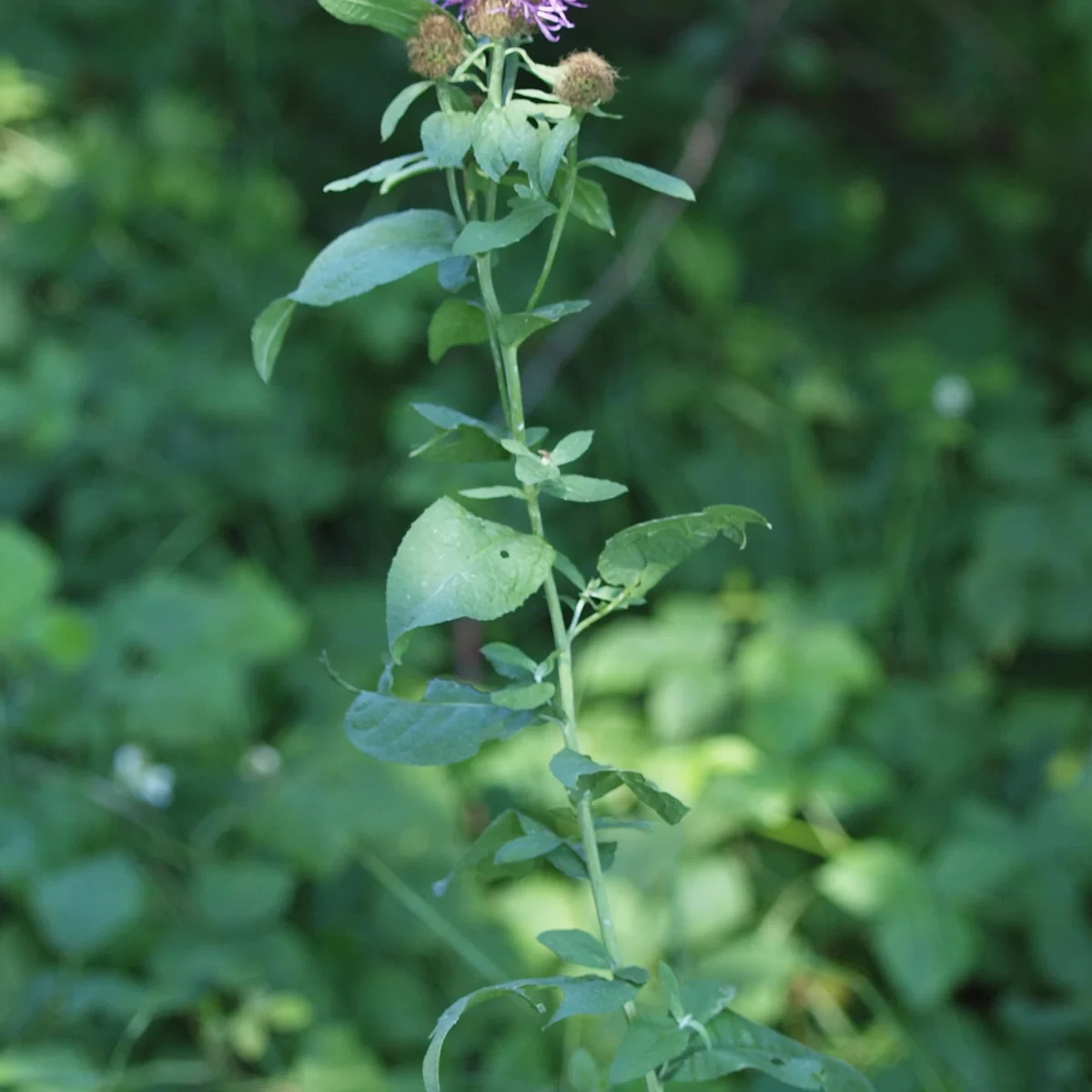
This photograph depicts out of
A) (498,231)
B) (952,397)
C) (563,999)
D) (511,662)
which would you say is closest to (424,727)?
(511,662)

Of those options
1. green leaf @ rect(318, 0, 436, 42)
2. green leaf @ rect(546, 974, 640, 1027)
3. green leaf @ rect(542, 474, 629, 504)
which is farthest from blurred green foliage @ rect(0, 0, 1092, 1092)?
green leaf @ rect(318, 0, 436, 42)

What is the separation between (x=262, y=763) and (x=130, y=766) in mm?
155

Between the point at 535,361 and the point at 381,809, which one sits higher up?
the point at 535,361

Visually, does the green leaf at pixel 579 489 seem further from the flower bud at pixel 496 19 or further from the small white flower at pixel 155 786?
the small white flower at pixel 155 786

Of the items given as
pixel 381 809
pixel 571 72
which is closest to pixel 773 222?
pixel 381 809

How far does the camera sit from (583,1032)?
1.37 metres

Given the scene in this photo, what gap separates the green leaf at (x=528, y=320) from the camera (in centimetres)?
66

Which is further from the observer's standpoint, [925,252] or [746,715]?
[925,252]

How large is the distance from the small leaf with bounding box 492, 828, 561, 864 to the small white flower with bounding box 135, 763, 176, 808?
94 cm

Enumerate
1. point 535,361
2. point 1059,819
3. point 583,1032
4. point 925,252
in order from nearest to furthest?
1. point 583,1032
2. point 1059,819
3. point 535,361
4. point 925,252

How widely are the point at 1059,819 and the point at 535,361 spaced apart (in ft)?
3.83

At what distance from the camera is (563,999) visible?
0.63 m

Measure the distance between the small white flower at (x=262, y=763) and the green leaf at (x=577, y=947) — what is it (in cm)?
94

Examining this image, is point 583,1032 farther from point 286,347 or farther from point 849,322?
point 849,322
